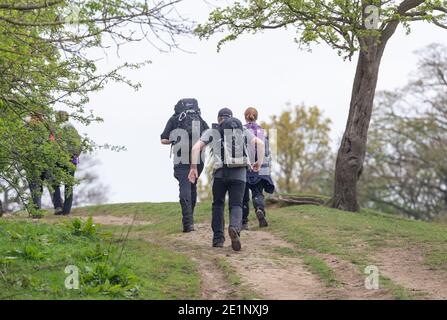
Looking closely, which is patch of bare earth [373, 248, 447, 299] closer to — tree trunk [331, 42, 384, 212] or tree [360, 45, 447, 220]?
tree trunk [331, 42, 384, 212]

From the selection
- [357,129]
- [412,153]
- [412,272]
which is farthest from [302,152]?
[412,272]

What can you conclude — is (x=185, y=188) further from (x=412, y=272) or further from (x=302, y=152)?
(x=302, y=152)

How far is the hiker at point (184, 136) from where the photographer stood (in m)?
14.8

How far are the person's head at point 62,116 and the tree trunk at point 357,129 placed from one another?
28.4 feet

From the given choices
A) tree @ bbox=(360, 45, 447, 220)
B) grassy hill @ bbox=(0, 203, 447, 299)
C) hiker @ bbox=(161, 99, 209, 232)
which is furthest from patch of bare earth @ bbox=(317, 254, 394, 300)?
tree @ bbox=(360, 45, 447, 220)

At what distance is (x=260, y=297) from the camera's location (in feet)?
30.6

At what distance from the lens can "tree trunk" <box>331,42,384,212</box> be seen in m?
19.6

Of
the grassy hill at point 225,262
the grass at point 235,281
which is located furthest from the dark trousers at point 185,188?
the grass at point 235,281

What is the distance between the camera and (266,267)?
1134 cm

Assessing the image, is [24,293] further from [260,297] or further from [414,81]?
[414,81]

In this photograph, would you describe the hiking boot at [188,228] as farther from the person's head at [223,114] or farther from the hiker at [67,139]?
the person's head at [223,114]

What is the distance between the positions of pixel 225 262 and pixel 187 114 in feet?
13.6

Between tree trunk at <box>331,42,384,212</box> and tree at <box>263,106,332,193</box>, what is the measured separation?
33602mm

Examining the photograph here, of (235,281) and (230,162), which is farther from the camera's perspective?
(230,162)
